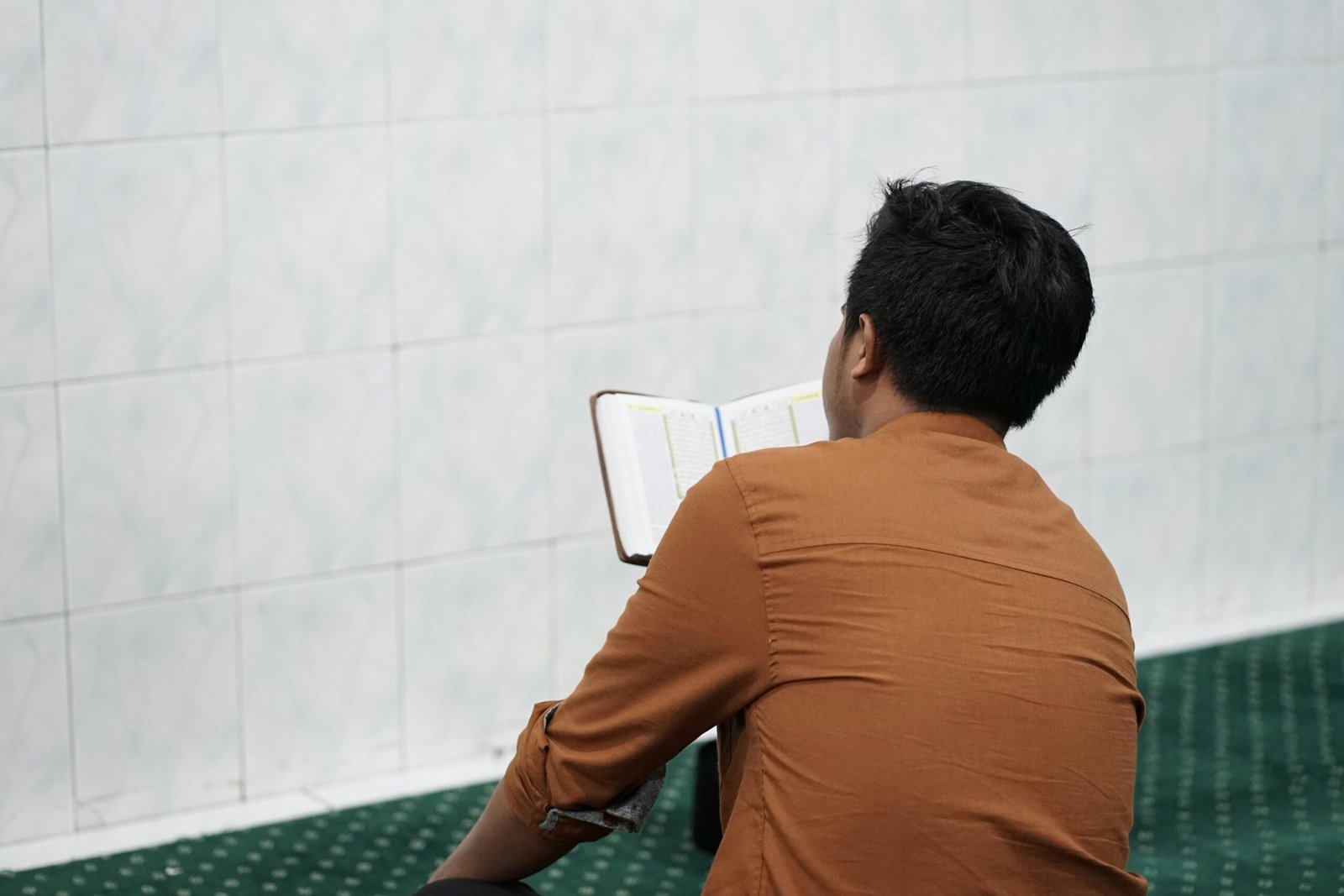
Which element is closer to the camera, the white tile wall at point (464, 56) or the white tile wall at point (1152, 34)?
the white tile wall at point (464, 56)

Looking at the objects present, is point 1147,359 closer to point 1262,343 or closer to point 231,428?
point 1262,343

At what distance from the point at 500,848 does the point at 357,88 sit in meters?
1.51

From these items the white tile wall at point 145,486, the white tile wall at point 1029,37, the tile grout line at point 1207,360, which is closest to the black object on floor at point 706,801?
the white tile wall at point 145,486

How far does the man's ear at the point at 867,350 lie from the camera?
4.30 ft

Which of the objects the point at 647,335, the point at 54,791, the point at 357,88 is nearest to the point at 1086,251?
the point at 647,335

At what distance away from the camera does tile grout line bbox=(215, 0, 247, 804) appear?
246cm

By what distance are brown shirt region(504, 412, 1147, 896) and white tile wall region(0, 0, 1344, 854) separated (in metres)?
1.44

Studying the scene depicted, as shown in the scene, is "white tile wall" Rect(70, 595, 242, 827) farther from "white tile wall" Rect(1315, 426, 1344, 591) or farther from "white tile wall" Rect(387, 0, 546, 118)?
"white tile wall" Rect(1315, 426, 1344, 591)

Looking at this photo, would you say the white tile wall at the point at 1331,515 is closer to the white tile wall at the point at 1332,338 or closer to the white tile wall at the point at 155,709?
the white tile wall at the point at 1332,338

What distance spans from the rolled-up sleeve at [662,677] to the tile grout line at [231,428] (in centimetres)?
137

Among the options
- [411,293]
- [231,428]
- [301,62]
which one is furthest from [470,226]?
[231,428]

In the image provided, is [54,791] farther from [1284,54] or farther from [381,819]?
[1284,54]

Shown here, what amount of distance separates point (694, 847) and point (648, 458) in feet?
3.13

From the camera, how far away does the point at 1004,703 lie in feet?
3.89
